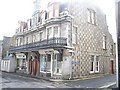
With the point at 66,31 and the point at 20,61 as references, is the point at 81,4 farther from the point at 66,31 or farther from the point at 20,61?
the point at 20,61

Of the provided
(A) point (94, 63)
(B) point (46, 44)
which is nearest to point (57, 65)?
(B) point (46, 44)

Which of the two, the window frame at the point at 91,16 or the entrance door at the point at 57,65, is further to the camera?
the window frame at the point at 91,16

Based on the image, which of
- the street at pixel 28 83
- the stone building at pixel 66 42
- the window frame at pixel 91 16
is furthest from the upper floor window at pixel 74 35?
the street at pixel 28 83

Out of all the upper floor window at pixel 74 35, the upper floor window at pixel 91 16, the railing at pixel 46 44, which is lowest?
the railing at pixel 46 44

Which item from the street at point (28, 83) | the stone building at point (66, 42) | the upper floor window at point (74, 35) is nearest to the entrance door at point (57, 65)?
the stone building at point (66, 42)

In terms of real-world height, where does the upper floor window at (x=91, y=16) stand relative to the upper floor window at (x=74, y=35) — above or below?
above

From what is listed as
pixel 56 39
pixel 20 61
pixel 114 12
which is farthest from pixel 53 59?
pixel 114 12

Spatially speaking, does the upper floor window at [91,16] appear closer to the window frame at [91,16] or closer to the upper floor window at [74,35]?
the window frame at [91,16]

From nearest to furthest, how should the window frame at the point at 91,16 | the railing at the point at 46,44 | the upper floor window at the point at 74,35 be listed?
the railing at the point at 46,44 → the upper floor window at the point at 74,35 → the window frame at the point at 91,16

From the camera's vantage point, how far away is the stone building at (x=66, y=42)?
4.97 feet

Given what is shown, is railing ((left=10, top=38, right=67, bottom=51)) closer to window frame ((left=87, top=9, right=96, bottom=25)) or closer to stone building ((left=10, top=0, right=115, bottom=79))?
stone building ((left=10, top=0, right=115, bottom=79))

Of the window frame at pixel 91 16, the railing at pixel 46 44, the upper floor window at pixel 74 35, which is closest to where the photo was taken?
the railing at pixel 46 44

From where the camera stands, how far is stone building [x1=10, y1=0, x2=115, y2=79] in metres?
1.51

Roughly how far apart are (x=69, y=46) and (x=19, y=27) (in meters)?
0.48
